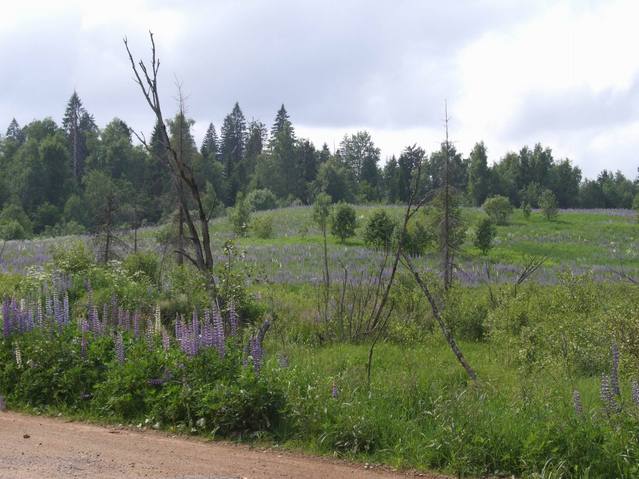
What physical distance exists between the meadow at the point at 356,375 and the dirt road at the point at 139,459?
35cm

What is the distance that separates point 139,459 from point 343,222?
123ft

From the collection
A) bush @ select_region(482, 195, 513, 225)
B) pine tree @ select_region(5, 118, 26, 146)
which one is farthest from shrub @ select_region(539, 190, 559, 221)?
pine tree @ select_region(5, 118, 26, 146)

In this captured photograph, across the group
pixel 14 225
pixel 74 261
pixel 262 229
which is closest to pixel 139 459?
pixel 74 261

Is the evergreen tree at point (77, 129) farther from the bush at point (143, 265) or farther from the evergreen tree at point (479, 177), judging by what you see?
the bush at point (143, 265)

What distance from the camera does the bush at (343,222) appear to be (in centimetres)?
4372

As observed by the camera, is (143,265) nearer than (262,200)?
Yes

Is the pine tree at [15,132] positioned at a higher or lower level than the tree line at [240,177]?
higher

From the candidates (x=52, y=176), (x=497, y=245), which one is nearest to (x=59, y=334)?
(x=497, y=245)

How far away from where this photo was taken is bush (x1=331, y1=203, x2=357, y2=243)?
1721 inches

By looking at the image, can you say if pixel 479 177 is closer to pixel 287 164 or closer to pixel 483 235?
pixel 287 164

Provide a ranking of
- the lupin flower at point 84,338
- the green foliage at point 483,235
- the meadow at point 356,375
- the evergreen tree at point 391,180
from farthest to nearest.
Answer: the evergreen tree at point 391,180 → the green foliage at point 483,235 → the lupin flower at point 84,338 → the meadow at point 356,375

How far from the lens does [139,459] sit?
21.9 feet

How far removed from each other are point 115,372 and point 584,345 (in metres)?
7.64

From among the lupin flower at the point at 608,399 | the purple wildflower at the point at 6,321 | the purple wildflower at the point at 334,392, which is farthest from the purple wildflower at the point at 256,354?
the purple wildflower at the point at 6,321
